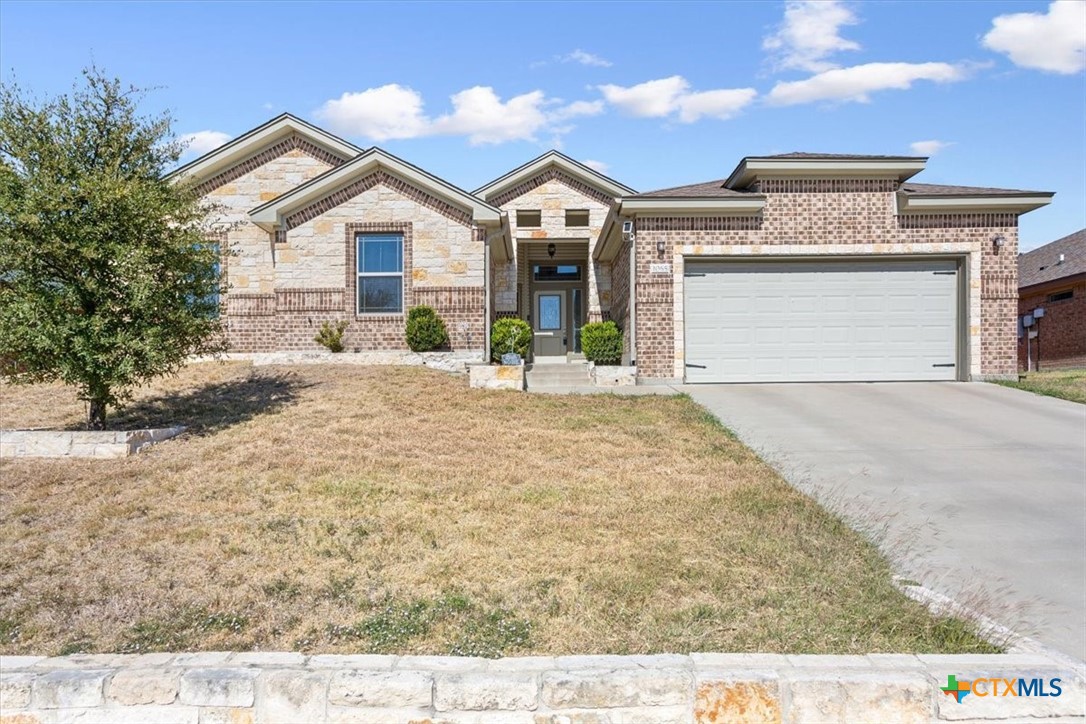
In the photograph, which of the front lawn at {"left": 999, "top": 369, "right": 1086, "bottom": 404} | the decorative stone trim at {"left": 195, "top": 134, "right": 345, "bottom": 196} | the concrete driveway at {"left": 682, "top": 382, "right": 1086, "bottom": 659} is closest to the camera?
the concrete driveway at {"left": 682, "top": 382, "right": 1086, "bottom": 659}

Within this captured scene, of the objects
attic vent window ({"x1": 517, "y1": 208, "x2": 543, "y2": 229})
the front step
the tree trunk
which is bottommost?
the tree trunk

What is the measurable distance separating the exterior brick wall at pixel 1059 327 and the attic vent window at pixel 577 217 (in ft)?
53.6

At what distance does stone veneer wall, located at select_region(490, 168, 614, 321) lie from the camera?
21.0 metres

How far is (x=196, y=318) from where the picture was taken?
1023cm

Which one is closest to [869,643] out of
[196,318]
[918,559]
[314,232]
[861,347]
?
[918,559]

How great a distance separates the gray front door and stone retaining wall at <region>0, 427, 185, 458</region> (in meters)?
14.0

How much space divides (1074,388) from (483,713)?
14.7 meters

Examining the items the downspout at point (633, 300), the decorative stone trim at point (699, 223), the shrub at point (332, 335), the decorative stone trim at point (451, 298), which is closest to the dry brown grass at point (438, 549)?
the downspout at point (633, 300)

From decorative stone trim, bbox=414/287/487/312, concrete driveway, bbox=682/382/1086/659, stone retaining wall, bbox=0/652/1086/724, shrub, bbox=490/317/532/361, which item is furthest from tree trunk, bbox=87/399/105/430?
concrete driveway, bbox=682/382/1086/659

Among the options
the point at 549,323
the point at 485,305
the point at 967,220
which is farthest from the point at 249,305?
the point at 967,220

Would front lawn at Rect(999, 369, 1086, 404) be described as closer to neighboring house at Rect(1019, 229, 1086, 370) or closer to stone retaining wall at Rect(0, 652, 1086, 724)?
neighboring house at Rect(1019, 229, 1086, 370)

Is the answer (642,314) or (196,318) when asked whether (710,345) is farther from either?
(196,318)

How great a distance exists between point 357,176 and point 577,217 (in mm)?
7715

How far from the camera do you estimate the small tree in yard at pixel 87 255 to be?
9.12m
